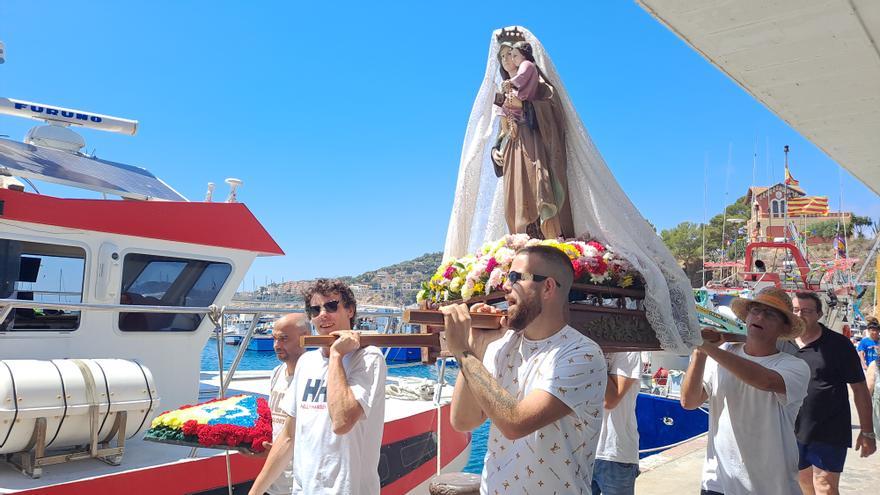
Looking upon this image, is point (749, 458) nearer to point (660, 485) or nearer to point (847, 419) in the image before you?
point (847, 419)

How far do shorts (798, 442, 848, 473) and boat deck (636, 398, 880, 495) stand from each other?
163 cm

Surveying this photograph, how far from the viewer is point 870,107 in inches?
154

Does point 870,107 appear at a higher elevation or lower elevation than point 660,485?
higher

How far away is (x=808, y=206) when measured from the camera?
216 ft

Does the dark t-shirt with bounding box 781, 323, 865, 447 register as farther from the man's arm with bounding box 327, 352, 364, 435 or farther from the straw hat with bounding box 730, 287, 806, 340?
the man's arm with bounding box 327, 352, 364, 435

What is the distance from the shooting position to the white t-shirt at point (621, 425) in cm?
434

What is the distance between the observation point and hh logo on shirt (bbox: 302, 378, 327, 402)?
310 centimetres

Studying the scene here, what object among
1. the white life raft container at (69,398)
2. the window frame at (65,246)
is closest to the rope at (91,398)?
the white life raft container at (69,398)

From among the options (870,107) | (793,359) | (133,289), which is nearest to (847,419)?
(793,359)

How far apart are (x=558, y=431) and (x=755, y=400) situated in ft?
5.39

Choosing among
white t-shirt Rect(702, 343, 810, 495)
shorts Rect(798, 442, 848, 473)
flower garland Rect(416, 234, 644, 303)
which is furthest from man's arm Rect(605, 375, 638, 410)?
flower garland Rect(416, 234, 644, 303)

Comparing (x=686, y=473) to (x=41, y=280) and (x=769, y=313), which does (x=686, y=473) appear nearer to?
(x=769, y=313)

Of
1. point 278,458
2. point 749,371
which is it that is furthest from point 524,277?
point 278,458

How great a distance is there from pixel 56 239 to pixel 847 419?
638 centimetres
